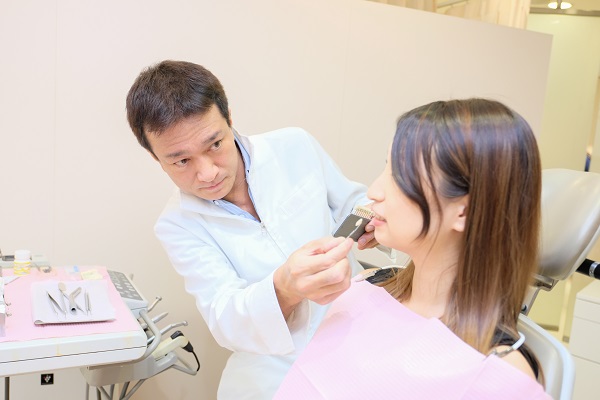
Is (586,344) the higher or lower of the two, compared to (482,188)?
lower

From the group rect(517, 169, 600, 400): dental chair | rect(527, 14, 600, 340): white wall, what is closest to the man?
rect(517, 169, 600, 400): dental chair

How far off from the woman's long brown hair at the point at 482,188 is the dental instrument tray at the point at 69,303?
36.8 inches

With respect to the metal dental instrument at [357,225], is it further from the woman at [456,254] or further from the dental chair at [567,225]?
the dental chair at [567,225]

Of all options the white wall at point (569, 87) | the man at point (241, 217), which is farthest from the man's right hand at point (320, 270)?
the white wall at point (569, 87)

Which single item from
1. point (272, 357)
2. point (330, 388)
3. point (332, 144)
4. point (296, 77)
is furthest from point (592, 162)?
point (330, 388)

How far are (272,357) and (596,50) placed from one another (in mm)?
3679

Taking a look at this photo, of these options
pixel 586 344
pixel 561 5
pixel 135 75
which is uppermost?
pixel 561 5

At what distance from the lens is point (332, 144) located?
269cm

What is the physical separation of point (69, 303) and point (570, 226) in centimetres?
125

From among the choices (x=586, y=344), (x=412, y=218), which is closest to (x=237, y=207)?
(x=412, y=218)

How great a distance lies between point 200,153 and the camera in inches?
53.6

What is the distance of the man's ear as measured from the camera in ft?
3.31

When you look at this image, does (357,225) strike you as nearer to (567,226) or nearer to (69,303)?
(567,226)

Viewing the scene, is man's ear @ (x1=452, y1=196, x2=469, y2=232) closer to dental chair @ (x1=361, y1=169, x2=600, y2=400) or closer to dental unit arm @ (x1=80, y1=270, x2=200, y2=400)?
dental chair @ (x1=361, y1=169, x2=600, y2=400)
